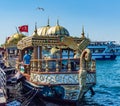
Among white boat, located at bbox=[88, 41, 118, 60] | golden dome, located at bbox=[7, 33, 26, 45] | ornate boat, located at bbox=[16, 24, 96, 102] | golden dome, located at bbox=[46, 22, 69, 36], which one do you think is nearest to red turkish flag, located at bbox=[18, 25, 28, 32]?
golden dome, located at bbox=[7, 33, 26, 45]

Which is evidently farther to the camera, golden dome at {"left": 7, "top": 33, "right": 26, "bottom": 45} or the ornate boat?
golden dome at {"left": 7, "top": 33, "right": 26, "bottom": 45}

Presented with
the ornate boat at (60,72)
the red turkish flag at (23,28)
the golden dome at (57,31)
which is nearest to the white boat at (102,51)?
the red turkish flag at (23,28)

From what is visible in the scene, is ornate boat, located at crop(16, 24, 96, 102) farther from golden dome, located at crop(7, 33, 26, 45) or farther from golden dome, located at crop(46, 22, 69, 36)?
golden dome, located at crop(7, 33, 26, 45)

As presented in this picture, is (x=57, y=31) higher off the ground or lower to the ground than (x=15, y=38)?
lower

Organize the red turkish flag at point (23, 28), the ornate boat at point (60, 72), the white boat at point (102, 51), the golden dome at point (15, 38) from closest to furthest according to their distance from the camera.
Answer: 1. the ornate boat at point (60, 72)
2. the golden dome at point (15, 38)
3. the red turkish flag at point (23, 28)
4. the white boat at point (102, 51)

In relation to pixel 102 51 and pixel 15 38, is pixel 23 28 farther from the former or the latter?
pixel 102 51

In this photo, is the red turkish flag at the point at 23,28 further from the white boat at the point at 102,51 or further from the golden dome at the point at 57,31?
the white boat at the point at 102,51

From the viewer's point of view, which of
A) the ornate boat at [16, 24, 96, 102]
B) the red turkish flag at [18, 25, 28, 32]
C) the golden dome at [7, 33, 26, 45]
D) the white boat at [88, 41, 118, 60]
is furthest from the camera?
the white boat at [88, 41, 118, 60]

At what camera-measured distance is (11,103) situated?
1689 cm

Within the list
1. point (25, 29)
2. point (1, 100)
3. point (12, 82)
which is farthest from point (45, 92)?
point (25, 29)

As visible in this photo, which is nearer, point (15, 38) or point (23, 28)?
Answer: point (15, 38)

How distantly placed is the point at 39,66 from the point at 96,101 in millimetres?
6199

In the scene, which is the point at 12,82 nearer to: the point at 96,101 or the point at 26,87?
the point at 26,87

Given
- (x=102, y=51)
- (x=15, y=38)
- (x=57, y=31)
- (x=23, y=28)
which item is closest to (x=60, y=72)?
(x=57, y=31)
